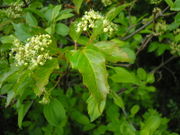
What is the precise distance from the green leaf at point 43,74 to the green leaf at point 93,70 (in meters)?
0.12

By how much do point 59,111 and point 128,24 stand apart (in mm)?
1303

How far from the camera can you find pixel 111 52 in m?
1.26

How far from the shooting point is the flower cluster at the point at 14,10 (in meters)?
2.01

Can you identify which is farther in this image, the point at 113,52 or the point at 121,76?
the point at 121,76

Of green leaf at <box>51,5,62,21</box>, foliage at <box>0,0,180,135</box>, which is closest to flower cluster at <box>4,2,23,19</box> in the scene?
foliage at <box>0,0,180,135</box>

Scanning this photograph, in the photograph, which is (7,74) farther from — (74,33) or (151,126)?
(151,126)

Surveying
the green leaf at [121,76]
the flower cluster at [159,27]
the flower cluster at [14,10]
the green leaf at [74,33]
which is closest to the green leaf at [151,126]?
the green leaf at [121,76]

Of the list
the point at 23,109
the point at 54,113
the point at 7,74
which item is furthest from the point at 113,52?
the point at 23,109

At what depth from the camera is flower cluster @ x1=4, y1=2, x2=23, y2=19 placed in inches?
79.3

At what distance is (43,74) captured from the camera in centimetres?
126

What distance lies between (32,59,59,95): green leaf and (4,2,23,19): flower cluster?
2.95ft

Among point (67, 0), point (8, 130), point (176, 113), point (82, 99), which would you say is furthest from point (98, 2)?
point (176, 113)

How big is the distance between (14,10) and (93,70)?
4.11 ft

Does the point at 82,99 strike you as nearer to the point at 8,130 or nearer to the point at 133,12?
the point at 8,130
